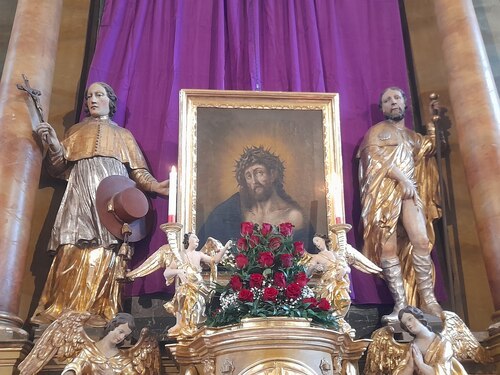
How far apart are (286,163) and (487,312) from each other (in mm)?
1948

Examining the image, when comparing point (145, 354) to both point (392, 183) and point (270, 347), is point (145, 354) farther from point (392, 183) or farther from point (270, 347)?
point (392, 183)

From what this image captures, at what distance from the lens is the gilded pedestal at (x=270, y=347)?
3.45 m

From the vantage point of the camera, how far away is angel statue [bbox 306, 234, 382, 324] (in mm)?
4055

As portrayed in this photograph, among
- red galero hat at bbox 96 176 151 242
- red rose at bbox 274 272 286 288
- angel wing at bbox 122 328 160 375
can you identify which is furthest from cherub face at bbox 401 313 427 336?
red galero hat at bbox 96 176 151 242

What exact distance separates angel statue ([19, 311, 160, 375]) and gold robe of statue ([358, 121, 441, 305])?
183 centimetres

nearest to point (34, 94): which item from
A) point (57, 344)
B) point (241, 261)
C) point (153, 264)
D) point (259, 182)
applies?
point (153, 264)

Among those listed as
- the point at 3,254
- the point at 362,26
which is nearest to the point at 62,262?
the point at 3,254

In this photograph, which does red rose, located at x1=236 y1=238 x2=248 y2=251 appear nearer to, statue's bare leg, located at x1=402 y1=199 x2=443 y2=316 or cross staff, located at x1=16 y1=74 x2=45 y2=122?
statue's bare leg, located at x1=402 y1=199 x2=443 y2=316

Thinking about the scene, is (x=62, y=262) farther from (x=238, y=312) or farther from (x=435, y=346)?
(x=435, y=346)

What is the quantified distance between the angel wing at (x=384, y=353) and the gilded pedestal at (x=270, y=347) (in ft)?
2.22

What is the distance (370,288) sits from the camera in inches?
199

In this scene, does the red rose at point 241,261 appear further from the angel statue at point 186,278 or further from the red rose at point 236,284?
the angel statue at point 186,278

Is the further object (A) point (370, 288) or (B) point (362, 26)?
Result: (B) point (362, 26)

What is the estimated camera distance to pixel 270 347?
3.46 metres
